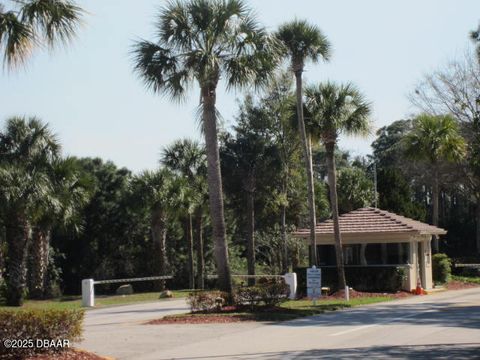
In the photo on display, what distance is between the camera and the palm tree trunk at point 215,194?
2272cm

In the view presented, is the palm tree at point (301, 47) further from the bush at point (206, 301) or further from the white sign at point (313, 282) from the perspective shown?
the bush at point (206, 301)

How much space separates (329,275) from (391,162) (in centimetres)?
4427

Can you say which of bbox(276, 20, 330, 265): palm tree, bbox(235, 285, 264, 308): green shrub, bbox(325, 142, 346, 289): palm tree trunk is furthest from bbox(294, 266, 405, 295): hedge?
bbox(235, 285, 264, 308): green shrub

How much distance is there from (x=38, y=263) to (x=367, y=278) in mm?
15620

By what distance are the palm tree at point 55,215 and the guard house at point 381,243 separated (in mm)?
11141

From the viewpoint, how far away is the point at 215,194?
22.9 m

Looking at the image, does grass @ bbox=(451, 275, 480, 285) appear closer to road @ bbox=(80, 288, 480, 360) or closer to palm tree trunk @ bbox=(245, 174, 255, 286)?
palm tree trunk @ bbox=(245, 174, 255, 286)

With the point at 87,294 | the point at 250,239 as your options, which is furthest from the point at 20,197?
the point at 250,239

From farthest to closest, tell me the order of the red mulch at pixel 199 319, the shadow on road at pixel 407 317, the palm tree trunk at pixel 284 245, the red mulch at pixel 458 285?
the palm tree trunk at pixel 284 245 → the red mulch at pixel 458 285 → the red mulch at pixel 199 319 → the shadow on road at pixel 407 317

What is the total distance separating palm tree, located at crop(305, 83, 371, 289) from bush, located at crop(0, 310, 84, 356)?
1950cm

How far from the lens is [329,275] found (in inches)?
1314

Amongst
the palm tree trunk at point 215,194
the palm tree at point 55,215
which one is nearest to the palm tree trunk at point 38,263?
the palm tree at point 55,215

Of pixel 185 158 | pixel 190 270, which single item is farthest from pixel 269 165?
pixel 190 270

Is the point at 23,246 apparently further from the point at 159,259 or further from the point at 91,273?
the point at 91,273
